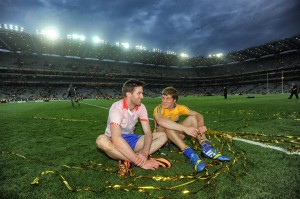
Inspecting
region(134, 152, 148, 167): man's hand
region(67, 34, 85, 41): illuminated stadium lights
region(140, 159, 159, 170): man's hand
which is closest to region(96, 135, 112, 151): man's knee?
region(134, 152, 148, 167): man's hand

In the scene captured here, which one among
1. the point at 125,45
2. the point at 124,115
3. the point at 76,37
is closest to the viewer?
the point at 124,115

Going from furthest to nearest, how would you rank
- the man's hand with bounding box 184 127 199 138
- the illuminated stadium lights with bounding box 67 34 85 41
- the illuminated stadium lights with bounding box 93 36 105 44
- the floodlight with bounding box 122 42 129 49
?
the floodlight with bounding box 122 42 129 49, the illuminated stadium lights with bounding box 93 36 105 44, the illuminated stadium lights with bounding box 67 34 85 41, the man's hand with bounding box 184 127 199 138

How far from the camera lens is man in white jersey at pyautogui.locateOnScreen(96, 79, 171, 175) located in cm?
371

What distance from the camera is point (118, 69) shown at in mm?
69188

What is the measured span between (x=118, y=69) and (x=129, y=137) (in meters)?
66.4

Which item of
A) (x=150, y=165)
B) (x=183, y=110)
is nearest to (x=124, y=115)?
(x=150, y=165)

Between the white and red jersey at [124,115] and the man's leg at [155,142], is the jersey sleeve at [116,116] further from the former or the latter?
the man's leg at [155,142]

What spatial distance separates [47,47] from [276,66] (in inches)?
2532

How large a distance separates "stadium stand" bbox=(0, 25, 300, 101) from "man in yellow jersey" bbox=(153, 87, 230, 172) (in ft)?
167

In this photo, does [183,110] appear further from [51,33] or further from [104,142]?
[51,33]

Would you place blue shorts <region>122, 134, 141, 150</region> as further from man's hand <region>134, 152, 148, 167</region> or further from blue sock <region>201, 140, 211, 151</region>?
blue sock <region>201, 140, 211, 151</region>

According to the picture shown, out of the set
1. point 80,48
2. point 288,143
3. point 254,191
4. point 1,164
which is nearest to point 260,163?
point 254,191

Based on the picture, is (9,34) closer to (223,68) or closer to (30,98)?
(30,98)

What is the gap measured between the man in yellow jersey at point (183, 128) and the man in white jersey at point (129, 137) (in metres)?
0.25
